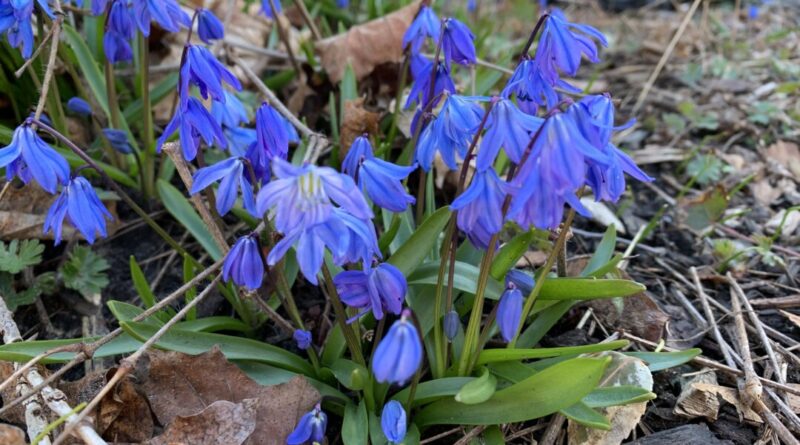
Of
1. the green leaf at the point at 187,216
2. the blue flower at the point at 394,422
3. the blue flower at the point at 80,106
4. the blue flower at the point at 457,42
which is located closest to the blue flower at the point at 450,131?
the blue flower at the point at 457,42

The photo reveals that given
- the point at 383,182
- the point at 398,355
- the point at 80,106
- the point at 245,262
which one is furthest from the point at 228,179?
the point at 80,106

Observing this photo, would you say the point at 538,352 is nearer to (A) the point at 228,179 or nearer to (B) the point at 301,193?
(B) the point at 301,193

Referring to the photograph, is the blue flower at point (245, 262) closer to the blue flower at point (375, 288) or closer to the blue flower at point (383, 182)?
the blue flower at point (375, 288)

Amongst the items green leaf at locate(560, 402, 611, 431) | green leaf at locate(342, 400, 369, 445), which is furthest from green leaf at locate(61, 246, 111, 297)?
green leaf at locate(560, 402, 611, 431)

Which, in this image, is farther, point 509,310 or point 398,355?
point 509,310

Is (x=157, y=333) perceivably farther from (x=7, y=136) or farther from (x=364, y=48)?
(x=364, y=48)
